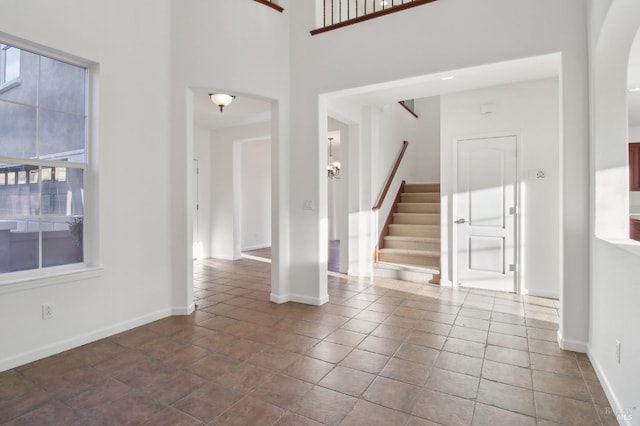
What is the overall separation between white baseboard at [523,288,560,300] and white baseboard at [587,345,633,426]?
1.98m

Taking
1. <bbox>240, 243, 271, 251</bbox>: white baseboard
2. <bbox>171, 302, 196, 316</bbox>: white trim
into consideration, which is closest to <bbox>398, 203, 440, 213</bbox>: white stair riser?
<bbox>240, 243, 271, 251</bbox>: white baseboard

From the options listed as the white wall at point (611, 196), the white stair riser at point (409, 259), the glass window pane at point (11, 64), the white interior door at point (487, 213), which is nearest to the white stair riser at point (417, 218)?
the white stair riser at point (409, 259)

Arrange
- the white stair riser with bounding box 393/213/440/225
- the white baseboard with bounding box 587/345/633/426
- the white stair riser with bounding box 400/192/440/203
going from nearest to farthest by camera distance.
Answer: the white baseboard with bounding box 587/345/633/426 < the white stair riser with bounding box 393/213/440/225 < the white stair riser with bounding box 400/192/440/203

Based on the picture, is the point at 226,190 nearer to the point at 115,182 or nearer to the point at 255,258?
the point at 255,258

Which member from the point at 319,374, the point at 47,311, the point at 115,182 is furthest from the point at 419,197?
the point at 47,311

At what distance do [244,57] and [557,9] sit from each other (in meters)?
2.98

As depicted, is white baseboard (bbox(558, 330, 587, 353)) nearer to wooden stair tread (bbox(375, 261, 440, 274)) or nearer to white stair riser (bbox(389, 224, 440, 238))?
wooden stair tread (bbox(375, 261, 440, 274))

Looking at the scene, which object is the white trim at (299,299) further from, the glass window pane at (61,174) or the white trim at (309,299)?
the glass window pane at (61,174)

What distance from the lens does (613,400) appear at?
6.76 ft

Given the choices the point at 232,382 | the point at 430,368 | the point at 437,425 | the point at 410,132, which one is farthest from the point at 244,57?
the point at 410,132

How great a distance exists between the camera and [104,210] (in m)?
3.15

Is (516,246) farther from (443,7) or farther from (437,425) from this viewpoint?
(437,425)

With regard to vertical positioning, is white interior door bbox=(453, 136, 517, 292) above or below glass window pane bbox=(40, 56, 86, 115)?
below

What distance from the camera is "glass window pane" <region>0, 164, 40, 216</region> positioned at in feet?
8.73
